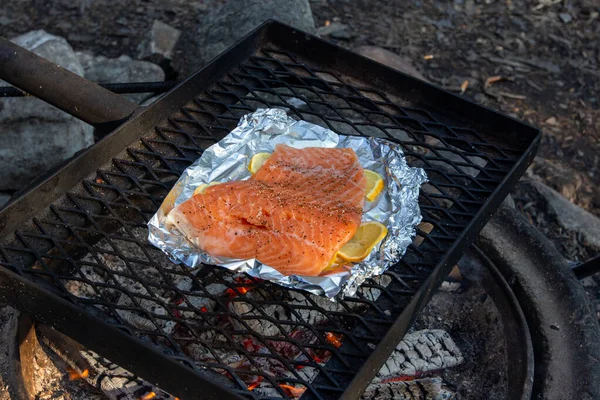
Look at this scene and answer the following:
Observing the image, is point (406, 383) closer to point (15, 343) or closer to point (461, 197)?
point (461, 197)

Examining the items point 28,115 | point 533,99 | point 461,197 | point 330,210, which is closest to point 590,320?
point 461,197

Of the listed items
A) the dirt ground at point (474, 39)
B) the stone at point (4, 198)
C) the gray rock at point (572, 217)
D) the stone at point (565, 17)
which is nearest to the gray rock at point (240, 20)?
the dirt ground at point (474, 39)

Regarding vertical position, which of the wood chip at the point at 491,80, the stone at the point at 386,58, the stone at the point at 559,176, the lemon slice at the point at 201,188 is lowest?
the lemon slice at the point at 201,188

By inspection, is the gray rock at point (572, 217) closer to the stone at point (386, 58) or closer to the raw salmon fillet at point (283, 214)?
the stone at point (386, 58)

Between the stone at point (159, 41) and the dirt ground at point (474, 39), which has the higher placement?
the dirt ground at point (474, 39)

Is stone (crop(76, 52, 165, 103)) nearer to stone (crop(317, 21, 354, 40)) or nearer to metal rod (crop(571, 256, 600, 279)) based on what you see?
stone (crop(317, 21, 354, 40))

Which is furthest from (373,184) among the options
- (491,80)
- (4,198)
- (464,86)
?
(491,80)

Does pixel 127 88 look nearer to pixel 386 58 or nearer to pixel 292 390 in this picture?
pixel 292 390
